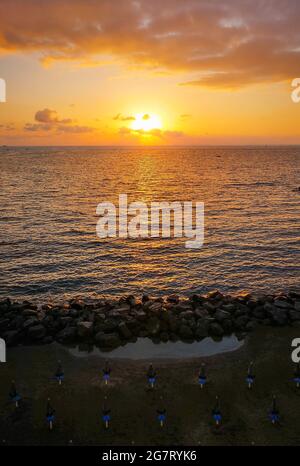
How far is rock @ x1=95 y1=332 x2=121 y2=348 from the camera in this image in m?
24.9

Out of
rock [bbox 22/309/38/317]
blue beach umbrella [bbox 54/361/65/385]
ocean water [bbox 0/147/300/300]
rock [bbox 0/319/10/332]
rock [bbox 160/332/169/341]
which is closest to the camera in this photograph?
blue beach umbrella [bbox 54/361/65/385]

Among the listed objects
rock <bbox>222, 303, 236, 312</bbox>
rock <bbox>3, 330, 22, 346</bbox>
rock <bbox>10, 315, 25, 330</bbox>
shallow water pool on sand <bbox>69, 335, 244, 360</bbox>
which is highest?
rock <bbox>222, 303, 236, 312</bbox>

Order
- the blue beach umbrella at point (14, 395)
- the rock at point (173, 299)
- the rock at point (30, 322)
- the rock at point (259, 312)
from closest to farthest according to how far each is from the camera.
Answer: the blue beach umbrella at point (14, 395) → the rock at point (30, 322) → the rock at point (259, 312) → the rock at point (173, 299)

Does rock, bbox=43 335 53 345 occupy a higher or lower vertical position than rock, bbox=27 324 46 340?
lower

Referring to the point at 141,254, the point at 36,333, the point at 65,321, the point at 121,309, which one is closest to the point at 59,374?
the point at 36,333

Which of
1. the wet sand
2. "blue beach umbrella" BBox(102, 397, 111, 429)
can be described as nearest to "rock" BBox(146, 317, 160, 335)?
the wet sand

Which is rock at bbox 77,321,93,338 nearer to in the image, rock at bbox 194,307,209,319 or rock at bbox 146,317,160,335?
rock at bbox 146,317,160,335

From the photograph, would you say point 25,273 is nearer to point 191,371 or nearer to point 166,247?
point 166,247

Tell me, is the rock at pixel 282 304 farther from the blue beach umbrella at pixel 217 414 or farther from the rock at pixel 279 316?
the blue beach umbrella at pixel 217 414

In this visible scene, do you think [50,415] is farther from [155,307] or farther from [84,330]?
[155,307]

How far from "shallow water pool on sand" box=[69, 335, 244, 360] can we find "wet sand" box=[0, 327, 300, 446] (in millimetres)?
591

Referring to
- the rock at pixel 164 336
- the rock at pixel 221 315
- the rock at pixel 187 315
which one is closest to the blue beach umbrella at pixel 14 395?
the rock at pixel 164 336

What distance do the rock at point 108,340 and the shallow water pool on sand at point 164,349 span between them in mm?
413

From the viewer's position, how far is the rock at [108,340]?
81.6 feet
